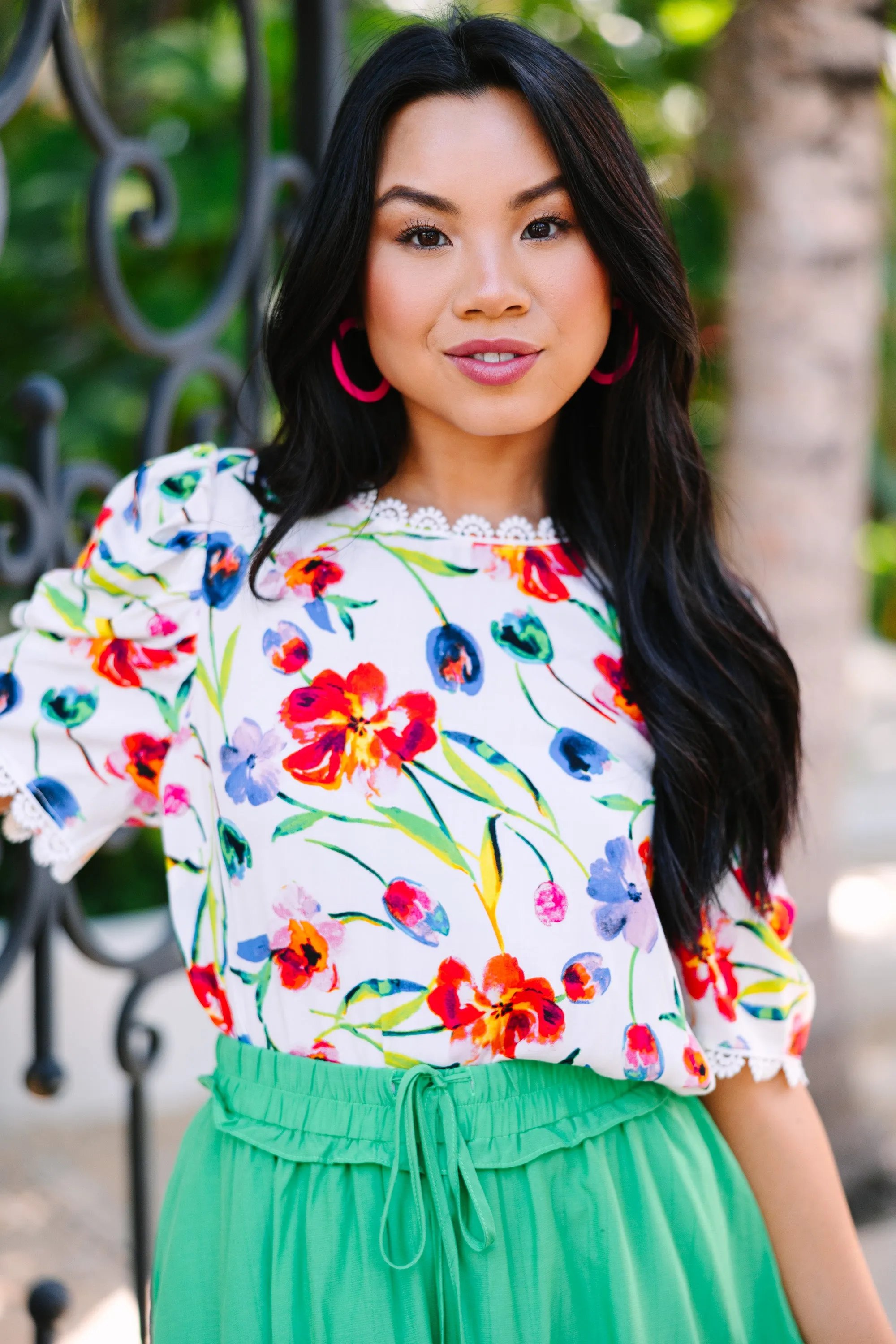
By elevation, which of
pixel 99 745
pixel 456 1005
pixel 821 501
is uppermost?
pixel 821 501

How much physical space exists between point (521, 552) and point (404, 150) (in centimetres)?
44

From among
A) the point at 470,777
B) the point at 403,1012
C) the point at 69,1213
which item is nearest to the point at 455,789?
the point at 470,777

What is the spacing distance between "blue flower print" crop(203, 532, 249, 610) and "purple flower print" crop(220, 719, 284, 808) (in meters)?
0.14

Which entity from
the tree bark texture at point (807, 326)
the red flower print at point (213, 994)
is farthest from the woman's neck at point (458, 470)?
the tree bark texture at point (807, 326)

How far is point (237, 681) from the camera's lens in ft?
4.39

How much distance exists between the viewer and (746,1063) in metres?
1.46

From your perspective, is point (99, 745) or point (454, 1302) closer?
point (454, 1302)

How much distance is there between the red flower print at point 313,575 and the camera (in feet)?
4.54

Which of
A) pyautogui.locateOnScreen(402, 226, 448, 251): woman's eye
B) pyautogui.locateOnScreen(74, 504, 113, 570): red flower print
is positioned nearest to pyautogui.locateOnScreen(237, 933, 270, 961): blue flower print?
pyautogui.locateOnScreen(74, 504, 113, 570): red flower print

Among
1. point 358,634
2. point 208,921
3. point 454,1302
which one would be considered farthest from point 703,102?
point 454,1302

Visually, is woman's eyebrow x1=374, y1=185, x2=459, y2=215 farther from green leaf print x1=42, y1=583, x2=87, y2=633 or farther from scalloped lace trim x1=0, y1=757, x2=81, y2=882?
scalloped lace trim x1=0, y1=757, x2=81, y2=882

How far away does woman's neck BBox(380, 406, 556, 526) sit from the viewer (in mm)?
1456

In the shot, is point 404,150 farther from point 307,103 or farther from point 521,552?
point 307,103

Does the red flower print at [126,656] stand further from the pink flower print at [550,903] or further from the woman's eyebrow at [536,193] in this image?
the woman's eyebrow at [536,193]
